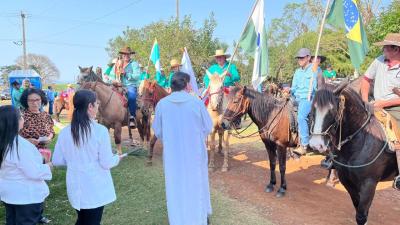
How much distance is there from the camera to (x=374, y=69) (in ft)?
15.3

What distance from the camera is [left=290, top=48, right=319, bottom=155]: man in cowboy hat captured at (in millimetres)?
6203

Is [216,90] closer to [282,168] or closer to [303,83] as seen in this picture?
[303,83]

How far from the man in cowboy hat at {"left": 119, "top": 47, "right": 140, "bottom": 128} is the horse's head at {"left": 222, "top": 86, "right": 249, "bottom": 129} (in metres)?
3.98

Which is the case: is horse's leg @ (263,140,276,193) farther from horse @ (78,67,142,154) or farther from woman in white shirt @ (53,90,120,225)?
horse @ (78,67,142,154)

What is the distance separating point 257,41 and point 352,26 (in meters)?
2.02

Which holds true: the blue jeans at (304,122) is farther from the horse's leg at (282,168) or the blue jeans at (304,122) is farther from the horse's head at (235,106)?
the horse's head at (235,106)

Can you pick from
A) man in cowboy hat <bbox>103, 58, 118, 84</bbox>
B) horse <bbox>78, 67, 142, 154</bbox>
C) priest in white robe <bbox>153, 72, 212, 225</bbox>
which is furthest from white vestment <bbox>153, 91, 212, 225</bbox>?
man in cowboy hat <bbox>103, 58, 118, 84</bbox>

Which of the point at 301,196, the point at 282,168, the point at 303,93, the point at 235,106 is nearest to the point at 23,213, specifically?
the point at 235,106

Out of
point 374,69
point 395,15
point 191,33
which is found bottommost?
point 374,69

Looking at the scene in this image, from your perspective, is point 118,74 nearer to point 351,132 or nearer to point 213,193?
point 213,193

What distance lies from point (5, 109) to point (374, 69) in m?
4.62

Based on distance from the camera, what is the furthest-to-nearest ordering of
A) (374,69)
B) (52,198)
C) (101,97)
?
(101,97) < (52,198) < (374,69)

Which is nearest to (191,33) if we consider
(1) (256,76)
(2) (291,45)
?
(2) (291,45)

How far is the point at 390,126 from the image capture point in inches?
170
